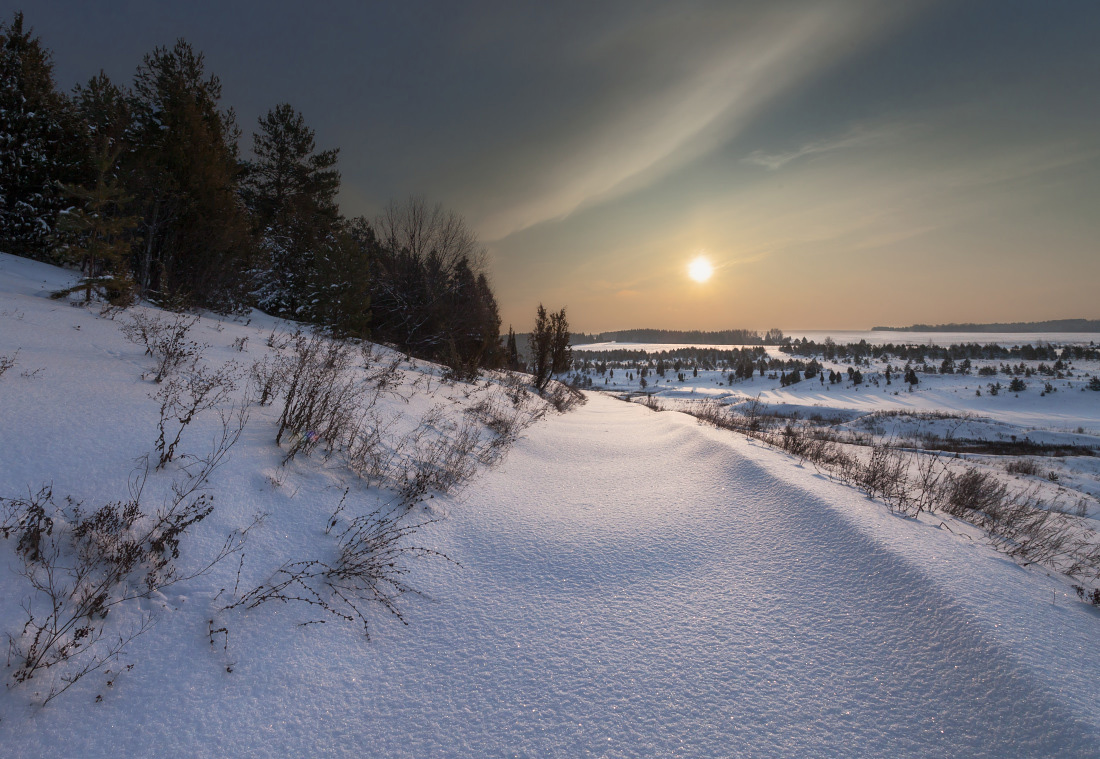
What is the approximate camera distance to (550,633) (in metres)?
2.20

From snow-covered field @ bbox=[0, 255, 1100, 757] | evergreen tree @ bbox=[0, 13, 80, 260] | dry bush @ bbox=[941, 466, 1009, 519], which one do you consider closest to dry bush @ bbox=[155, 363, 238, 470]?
snow-covered field @ bbox=[0, 255, 1100, 757]

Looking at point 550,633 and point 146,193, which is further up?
point 146,193

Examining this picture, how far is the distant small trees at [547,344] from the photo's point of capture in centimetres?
1672

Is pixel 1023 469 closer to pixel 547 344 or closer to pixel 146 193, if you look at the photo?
pixel 547 344

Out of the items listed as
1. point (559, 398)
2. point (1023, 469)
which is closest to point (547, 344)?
point (559, 398)

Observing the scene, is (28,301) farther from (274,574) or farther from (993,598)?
(993,598)

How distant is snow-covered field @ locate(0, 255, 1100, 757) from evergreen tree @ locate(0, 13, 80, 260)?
13756 mm

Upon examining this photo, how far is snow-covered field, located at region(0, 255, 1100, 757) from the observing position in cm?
154

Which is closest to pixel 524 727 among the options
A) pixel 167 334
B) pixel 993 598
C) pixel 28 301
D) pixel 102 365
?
pixel 993 598

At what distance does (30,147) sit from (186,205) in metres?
4.88

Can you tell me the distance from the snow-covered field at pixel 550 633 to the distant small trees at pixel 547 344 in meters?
12.9

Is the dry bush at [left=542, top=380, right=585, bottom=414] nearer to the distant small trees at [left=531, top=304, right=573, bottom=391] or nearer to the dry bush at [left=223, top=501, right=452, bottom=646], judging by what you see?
the distant small trees at [left=531, top=304, right=573, bottom=391]

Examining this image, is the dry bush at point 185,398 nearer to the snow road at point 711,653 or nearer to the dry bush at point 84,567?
the dry bush at point 84,567

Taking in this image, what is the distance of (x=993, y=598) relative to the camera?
2328 mm
